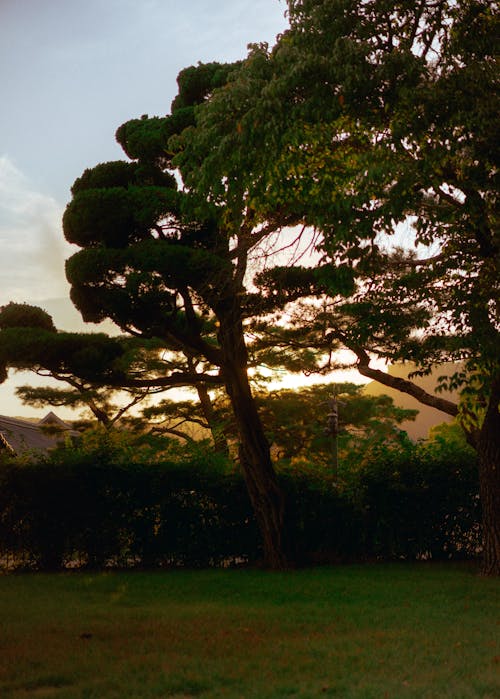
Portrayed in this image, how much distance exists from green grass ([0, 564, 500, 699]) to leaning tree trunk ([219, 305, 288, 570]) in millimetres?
1216

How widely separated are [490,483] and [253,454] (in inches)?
158

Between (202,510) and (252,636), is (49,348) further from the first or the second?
(252,636)

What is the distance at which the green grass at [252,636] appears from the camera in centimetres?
543

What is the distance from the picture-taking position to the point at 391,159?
28.5ft

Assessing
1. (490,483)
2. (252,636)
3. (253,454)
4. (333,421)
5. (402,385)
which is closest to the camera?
(252,636)

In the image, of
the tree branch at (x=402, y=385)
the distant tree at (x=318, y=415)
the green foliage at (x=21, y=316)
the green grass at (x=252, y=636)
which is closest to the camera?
the green grass at (x=252, y=636)

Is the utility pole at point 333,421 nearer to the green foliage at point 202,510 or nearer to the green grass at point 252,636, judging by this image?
the green foliage at point 202,510

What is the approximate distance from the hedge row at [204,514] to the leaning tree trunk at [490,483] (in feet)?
5.75

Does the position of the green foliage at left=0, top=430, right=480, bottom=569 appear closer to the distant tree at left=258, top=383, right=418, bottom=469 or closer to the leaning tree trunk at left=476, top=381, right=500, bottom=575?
the leaning tree trunk at left=476, top=381, right=500, bottom=575

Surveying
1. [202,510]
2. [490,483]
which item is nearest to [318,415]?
[202,510]

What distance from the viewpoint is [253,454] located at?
43.3 ft

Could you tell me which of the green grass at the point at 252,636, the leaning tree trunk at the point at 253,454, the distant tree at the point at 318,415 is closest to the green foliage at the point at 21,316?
the leaning tree trunk at the point at 253,454

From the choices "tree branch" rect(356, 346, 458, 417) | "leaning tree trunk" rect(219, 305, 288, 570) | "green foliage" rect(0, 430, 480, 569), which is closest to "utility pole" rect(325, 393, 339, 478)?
"tree branch" rect(356, 346, 458, 417)

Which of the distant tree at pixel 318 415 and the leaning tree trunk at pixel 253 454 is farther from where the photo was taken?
the distant tree at pixel 318 415
